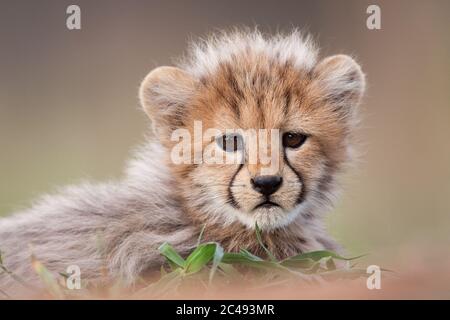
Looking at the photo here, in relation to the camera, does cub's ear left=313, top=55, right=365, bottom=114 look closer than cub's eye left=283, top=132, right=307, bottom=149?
No

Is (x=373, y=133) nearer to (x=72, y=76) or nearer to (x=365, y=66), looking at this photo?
(x=365, y=66)

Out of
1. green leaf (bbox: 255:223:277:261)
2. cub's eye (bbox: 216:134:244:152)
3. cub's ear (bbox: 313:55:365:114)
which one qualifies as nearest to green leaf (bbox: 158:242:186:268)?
green leaf (bbox: 255:223:277:261)

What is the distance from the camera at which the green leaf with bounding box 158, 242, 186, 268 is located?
2.89m

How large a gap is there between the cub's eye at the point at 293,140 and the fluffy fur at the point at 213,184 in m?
0.02

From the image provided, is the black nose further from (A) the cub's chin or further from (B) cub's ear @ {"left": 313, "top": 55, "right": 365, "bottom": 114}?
(B) cub's ear @ {"left": 313, "top": 55, "right": 365, "bottom": 114}

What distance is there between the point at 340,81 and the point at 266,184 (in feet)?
1.94

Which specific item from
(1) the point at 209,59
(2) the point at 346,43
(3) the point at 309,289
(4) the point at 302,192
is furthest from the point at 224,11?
(3) the point at 309,289

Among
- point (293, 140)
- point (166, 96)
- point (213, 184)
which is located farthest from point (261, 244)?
point (166, 96)

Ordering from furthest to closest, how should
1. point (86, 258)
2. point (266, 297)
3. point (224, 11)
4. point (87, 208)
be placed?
1. point (224, 11)
2. point (87, 208)
3. point (86, 258)
4. point (266, 297)

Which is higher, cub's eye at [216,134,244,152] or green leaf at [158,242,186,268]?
cub's eye at [216,134,244,152]

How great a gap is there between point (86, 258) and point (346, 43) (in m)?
3.35

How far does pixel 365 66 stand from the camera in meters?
5.93

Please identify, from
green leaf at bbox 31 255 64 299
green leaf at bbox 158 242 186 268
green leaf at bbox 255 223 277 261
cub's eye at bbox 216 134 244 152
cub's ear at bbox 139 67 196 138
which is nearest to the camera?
green leaf at bbox 31 255 64 299

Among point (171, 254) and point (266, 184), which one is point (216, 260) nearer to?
point (171, 254)
